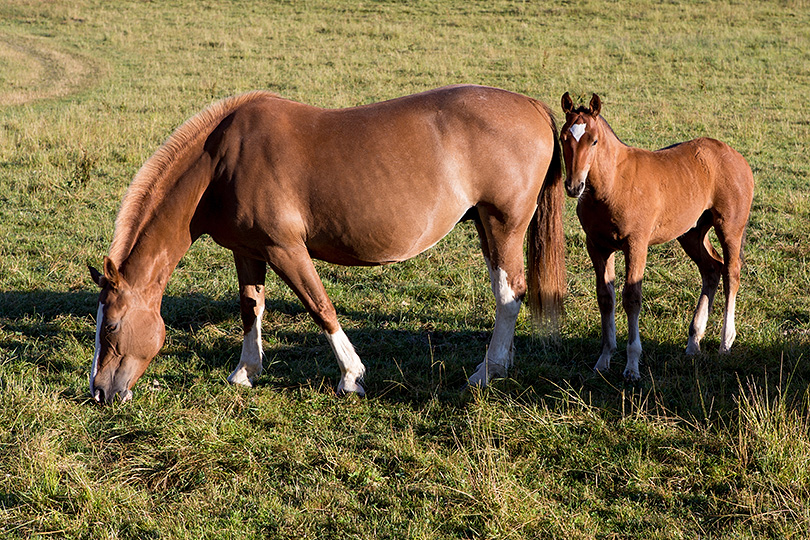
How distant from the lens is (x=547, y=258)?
5.11m

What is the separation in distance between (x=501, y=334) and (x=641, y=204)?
1327 millimetres

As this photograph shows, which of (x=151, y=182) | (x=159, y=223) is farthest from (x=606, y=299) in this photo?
(x=151, y=182)

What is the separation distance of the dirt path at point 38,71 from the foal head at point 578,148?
15519 mm

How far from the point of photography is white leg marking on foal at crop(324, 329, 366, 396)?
462 centimetres

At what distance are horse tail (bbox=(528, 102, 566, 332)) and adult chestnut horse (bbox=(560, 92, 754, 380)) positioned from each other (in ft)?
0.83

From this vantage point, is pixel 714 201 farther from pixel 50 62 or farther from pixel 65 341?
pixel 50 62

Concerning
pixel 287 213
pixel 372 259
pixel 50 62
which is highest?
pixel 287 213

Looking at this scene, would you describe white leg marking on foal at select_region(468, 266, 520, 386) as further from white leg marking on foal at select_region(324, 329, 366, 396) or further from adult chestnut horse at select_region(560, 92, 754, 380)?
white leg marking on foal at select_region(324, 329, 366, 396)

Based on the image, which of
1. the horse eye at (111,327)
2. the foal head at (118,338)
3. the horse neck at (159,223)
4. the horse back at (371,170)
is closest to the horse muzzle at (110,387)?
the foal head at (118,338)

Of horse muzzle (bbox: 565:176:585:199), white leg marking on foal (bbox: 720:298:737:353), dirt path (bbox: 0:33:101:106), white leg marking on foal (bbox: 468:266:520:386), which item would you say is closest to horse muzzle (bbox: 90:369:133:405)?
white leg marking on foal (bbox: 468:266:520:386)

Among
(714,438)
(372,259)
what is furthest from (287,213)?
(714,438)

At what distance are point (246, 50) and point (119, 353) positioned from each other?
64.3 ft

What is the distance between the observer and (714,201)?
16.6 ft

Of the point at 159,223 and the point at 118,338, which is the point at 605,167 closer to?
the point at 159,223
